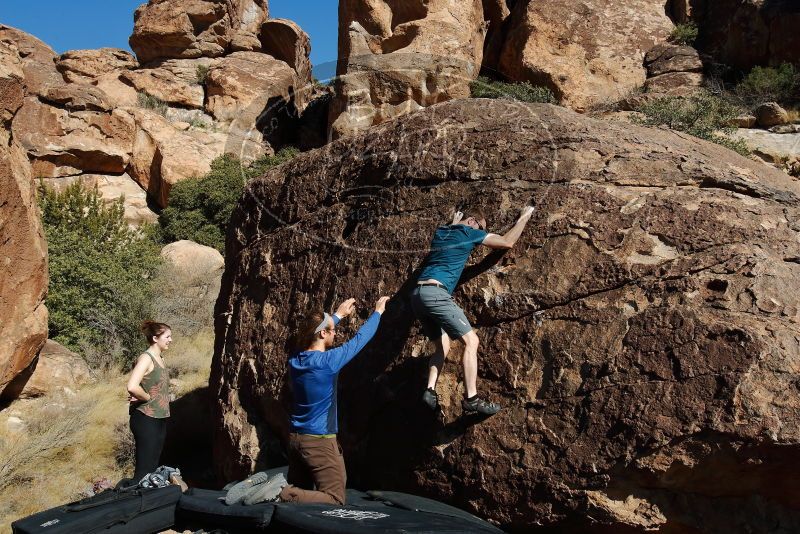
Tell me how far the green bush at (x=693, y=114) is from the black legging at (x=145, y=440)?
10.7 m

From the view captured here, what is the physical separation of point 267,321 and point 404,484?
6.19 ft

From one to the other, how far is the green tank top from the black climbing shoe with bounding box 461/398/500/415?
2115 millimetres

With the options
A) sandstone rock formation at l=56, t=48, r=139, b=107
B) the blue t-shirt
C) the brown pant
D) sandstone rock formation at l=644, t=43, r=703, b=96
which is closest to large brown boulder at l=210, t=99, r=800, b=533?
the blue t-shirt

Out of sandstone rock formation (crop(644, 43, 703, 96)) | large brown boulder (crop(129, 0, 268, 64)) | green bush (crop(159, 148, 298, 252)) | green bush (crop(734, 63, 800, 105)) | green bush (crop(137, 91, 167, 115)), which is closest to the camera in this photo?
green bush (crop(734, 63, 800, 105))

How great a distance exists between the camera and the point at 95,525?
3.37 metres

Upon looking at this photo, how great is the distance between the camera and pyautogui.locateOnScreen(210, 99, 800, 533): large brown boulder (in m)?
3.17

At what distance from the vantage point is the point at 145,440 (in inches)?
175

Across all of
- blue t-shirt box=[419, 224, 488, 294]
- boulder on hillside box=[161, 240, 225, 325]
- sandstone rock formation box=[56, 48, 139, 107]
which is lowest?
blue t-shirt box=[419, 224, 488, 294]

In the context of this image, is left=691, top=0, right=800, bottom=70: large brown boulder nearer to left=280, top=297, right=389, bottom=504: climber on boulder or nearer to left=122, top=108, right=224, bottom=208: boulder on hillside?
left=122, top=108, right=224, bottom=208: boulder on hillside

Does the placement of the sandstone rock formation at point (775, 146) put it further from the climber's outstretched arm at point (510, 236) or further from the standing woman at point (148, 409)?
the standing woman at point (148, 409)

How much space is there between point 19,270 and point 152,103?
18438 mm

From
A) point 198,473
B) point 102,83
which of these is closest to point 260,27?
point 102,83

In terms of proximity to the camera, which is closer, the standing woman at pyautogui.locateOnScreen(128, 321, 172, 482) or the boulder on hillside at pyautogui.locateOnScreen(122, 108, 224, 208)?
the standing woman at pyautogui.locateOnScreen(128, 321, 172, 482)

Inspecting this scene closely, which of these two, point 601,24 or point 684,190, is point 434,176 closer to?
point 684,190
